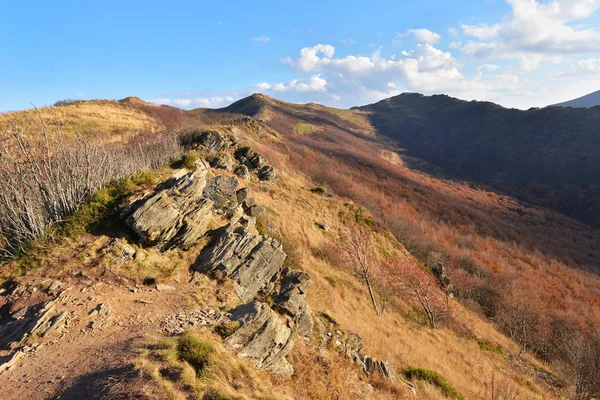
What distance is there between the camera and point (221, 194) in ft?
67.5

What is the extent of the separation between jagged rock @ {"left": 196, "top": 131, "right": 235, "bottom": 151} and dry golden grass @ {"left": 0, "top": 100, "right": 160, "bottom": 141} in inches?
547

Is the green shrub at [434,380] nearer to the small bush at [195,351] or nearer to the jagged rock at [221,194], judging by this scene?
the small bush at [195,351]

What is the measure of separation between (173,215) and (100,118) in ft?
183

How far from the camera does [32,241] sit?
1230 centimetres

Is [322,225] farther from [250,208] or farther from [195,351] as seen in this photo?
[195,351]

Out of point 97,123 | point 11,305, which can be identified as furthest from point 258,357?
point 97,123

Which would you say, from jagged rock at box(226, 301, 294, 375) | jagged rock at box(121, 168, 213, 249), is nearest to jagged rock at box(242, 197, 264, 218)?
jagged rock at box(121, 168, 213, 249)

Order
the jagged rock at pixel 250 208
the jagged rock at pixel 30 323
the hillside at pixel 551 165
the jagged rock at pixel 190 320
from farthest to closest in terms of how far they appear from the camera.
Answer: the hillside at pixel 551 165 → the jagged rock at pixel 250 208 → the jagged rock at pixel 190 320 → the jagged rock at pixel 30 323

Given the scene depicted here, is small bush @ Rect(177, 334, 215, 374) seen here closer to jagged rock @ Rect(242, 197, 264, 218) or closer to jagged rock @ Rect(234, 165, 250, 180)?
jagged rock @ Rect(242, 197, 264, 218)

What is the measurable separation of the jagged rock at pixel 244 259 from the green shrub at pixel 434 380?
31.5 feet

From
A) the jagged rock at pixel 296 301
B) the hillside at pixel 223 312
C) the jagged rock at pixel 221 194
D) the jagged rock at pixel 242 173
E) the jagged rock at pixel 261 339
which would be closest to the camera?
the hillside at pixel 223 312

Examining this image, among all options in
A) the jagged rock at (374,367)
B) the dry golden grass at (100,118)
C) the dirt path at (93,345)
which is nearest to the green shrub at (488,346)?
the jagged rock at (374,367)

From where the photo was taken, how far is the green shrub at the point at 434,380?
663 inches

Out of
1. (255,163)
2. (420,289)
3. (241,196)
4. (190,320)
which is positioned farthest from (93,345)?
(255,163)
